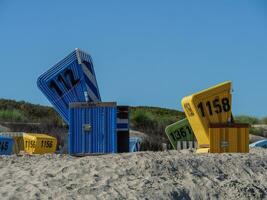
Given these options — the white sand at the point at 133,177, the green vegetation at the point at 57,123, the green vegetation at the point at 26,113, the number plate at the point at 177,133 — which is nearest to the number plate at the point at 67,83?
the white sand at the point at 133,177

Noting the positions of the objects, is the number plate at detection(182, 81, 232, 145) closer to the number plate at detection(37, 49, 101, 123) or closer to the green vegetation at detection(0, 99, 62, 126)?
the number plate at detection(37, 49, 101, 123)

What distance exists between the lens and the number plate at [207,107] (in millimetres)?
16875

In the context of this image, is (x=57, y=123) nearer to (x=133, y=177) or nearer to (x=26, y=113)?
(x=26, y=113)

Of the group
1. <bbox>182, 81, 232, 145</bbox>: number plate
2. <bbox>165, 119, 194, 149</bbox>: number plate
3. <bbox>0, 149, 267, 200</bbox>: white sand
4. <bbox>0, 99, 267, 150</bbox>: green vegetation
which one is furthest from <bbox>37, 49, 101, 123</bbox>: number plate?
<bbox>0, 99, 267, 150</bbox>: green vegetation

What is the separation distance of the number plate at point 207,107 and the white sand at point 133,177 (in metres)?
2.56

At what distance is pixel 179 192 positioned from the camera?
1174cm

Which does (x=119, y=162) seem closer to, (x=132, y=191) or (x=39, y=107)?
(x=132, y=191)

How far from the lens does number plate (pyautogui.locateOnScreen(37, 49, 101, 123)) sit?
19.3m

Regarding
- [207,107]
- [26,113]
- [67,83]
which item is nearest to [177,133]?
[67,83]

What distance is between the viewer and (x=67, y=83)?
19.4 metres

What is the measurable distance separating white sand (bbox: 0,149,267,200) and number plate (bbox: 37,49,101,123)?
5054 millimetres

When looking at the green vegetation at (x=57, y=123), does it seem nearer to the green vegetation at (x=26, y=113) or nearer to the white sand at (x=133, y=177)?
the green vegetation at (x=26, y=113)

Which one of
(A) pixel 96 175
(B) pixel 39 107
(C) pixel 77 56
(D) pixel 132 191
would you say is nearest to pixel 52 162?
(A) pixel 96 175

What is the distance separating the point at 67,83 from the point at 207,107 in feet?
14.2
